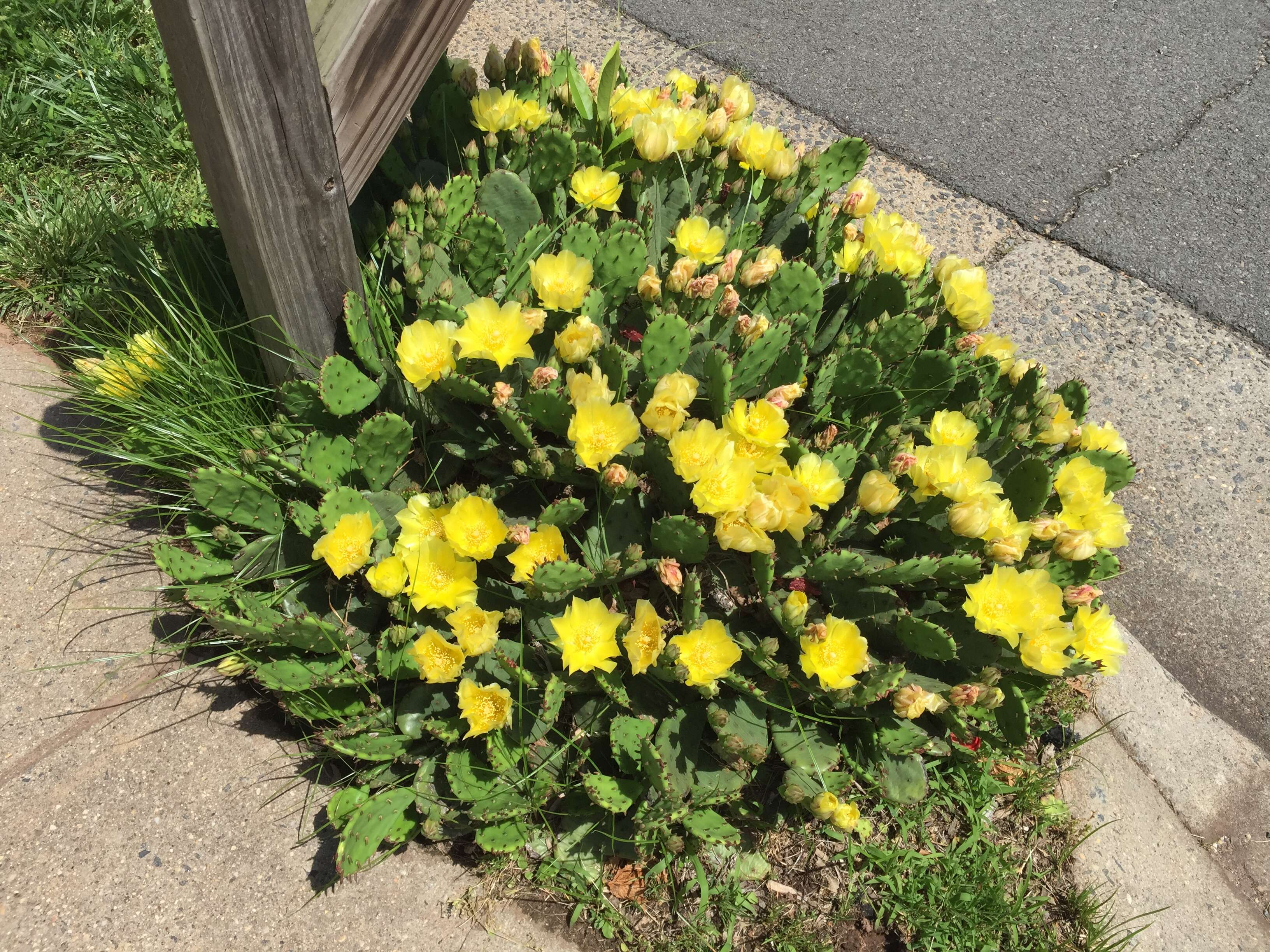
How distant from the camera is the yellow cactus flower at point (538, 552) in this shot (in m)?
2.00

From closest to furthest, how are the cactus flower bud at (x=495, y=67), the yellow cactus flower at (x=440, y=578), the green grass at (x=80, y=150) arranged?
1. the yellow cactus flower at (x=440, y=578)
2. the cactus flower bud at (x=495, y=67)
3. the green grass at (x=80, y=150)

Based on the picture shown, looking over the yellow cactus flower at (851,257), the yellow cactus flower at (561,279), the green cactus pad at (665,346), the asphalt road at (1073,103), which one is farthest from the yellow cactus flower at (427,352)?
the asphalt road at (1073,103)

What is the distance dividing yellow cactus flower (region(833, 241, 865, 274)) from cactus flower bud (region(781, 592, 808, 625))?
3.30 feet

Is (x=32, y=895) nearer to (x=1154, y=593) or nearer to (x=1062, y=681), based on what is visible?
(x=1062, y=681)

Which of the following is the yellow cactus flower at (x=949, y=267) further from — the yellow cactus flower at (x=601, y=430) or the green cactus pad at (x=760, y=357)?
the yellow cactus flower at (x=601, y=430)

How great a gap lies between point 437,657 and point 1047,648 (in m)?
1.30

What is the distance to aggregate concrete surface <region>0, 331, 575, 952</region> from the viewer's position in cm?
187

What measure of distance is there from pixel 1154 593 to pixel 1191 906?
0.96m

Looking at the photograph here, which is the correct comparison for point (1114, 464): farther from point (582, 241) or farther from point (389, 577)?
point (389, 577)

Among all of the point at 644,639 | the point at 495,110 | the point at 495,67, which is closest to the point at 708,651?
the point at 644,639

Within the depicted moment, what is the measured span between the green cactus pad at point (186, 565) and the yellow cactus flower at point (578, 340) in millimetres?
935

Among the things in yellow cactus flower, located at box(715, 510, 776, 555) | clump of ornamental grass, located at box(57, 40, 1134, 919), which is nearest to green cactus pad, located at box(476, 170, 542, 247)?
clump of ornamental grass, located at box(57, 40, 1134, 919)

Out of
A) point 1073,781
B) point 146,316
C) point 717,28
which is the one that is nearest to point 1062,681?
point 1073,781

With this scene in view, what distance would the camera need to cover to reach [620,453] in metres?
2.09
